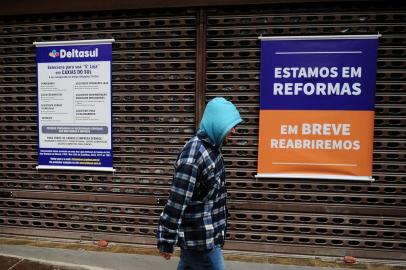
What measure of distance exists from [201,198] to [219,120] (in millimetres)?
564

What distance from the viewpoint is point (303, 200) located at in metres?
4.53

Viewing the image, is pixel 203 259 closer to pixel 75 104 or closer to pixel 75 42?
pixel 75 104

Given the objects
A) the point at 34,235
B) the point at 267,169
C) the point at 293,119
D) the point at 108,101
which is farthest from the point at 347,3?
the point at 34,235

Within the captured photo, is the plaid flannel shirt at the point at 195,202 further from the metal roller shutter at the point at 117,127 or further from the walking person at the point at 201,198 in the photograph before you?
the metal roller shutter at the point at 117,127

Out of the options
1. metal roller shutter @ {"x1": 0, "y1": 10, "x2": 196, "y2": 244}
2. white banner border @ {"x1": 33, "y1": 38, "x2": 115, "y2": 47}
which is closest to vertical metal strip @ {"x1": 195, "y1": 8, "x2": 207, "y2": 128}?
metal roller shutter @ {"x1": 0, "y1": 10, "x2": 196, "y2": 244}

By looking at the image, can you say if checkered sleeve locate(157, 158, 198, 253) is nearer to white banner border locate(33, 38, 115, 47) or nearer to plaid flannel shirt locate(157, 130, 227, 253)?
plaid flannel shirt locate(157, 130, 227, 253)

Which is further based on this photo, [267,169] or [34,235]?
[34,235]

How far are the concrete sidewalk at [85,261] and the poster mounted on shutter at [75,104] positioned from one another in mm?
1054

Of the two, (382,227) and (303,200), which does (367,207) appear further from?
(303,200)

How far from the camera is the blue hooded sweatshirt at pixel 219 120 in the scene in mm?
2570

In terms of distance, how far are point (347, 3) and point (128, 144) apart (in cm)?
307

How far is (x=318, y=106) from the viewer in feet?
14.4

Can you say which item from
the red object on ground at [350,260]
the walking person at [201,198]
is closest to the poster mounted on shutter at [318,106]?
the red object on ground at [350,260]

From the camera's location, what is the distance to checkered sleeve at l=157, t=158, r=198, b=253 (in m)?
2.55
